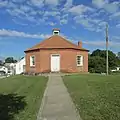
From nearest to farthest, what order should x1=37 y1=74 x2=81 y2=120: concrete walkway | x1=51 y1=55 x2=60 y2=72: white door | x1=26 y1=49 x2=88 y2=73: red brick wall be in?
x1=37 y1=74 x2=81 y2=120: concrete walkway < x1=51 y1=55 x2=60 y2=72: white door < x1=26 y1=49 x2=88 y2=73: red brick wall

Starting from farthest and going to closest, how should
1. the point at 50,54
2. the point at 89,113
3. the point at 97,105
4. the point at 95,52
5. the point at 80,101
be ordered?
the point at 95,52, the point at 50,54, the point at 80,101, the point at 97,105, the point at 89,113

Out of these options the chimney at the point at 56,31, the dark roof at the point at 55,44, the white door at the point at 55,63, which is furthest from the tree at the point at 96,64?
the white door at the point at 55,63

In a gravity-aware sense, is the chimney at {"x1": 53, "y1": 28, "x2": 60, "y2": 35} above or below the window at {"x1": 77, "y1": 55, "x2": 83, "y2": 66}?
above

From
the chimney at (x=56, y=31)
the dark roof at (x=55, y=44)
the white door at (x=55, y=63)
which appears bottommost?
the white door at (x=55, y=63)

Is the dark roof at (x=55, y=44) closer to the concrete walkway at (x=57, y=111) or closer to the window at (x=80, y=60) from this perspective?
the window at (x=80, y=60)

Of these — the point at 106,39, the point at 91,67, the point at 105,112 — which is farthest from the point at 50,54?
the point at 91,67

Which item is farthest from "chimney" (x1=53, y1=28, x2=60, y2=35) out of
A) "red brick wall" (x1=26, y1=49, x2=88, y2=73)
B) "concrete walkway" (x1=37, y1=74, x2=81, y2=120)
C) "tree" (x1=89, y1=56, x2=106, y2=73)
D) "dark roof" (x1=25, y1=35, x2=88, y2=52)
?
"concrete walkway" (x1=37, y1=74, x2=81, y2=120)

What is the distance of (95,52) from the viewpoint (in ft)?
286

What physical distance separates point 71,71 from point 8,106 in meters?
24.4

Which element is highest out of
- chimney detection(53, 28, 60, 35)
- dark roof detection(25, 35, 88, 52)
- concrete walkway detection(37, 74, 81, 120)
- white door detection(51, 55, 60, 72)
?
chimney detection(53, 28, 60, 35)

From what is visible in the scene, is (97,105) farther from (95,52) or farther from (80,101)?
(95,52)

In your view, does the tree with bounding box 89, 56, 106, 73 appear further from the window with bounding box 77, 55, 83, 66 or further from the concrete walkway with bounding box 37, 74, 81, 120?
the concrete walkway with bounding box 37, 74, 81, 120

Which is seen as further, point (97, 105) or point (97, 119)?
point (97, 105)

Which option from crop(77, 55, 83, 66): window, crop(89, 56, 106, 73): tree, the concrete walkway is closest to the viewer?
the concrete walkway
